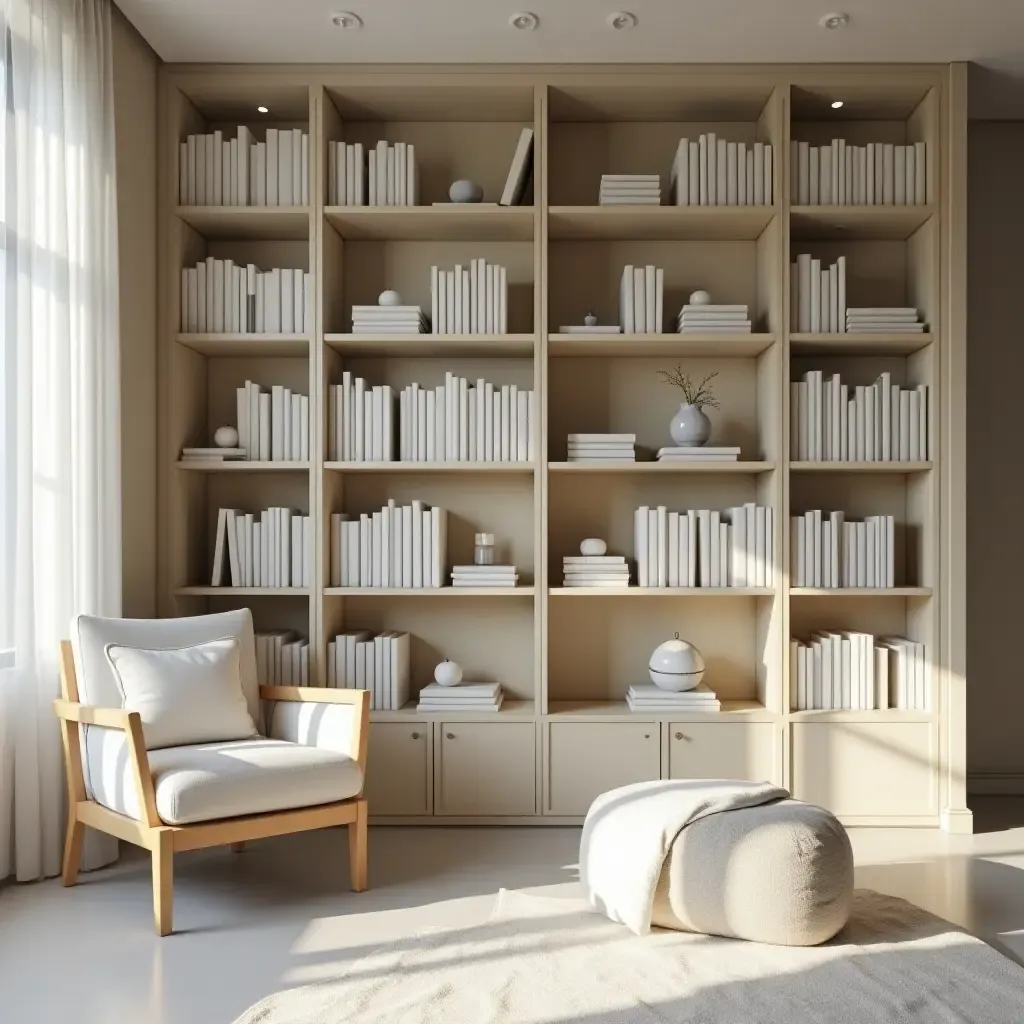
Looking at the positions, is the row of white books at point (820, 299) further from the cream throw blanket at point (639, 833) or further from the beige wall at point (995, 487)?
the cream throw blanket at point (639, 833)

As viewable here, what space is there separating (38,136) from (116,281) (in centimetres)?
56

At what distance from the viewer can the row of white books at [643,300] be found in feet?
13.2

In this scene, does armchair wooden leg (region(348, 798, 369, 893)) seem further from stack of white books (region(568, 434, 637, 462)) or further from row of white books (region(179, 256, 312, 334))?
row of white books (region(179, 256, 312, 334))

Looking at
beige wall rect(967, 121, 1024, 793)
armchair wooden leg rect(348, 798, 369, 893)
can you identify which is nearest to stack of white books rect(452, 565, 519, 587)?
armchair wooden leg rect(348, 798, 369, 893)

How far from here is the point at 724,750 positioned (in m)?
3.96

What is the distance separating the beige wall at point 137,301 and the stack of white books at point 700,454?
2084 mm

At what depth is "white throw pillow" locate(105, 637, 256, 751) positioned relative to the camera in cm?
327

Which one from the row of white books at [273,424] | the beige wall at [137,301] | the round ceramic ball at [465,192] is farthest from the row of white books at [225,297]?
the round ceramic ball at [465,192]

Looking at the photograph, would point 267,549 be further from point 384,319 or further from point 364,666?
point 384,319

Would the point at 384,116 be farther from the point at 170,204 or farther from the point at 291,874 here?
the point at 291,874

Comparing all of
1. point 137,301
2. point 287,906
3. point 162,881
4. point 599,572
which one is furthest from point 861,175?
point 162,881

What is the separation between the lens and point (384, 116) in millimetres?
4273

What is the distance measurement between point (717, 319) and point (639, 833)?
2119mm

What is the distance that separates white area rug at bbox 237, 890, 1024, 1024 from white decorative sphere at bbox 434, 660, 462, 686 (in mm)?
1240
